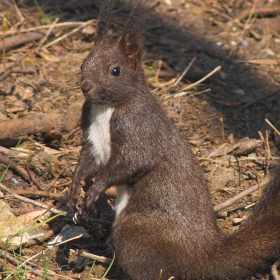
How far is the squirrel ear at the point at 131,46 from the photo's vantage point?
13.3ft

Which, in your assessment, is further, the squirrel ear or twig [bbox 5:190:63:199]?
twig [bbox 5:190:63:199]

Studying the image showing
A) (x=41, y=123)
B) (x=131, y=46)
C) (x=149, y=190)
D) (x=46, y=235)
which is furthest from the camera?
(x=41, y=123)

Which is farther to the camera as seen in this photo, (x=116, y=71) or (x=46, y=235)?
(x=46, y=235)

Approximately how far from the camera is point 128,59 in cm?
409

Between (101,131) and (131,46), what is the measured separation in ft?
2.10

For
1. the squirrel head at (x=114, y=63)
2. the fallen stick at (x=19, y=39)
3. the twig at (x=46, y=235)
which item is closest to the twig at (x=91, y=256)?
the twig at (x=46, y=235)

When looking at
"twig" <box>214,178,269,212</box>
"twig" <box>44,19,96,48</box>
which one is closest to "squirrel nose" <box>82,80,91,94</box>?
"twig" <box>214,178,269,212</box>

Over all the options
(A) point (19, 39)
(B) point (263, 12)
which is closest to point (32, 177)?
(A) point (19, 39)

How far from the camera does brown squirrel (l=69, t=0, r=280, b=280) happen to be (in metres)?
3.70

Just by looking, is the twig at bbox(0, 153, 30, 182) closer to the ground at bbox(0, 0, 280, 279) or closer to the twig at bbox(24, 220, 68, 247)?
the ground at bbox(0, 0, 280, 279)

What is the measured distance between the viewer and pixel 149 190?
156 inches

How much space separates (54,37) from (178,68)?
144cm

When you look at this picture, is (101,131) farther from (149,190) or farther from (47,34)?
(47,34)

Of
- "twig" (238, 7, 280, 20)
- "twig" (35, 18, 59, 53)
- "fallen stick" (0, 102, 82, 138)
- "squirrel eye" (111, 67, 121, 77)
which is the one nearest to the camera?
"squirrel eye" (111, 67, 121, 77)
